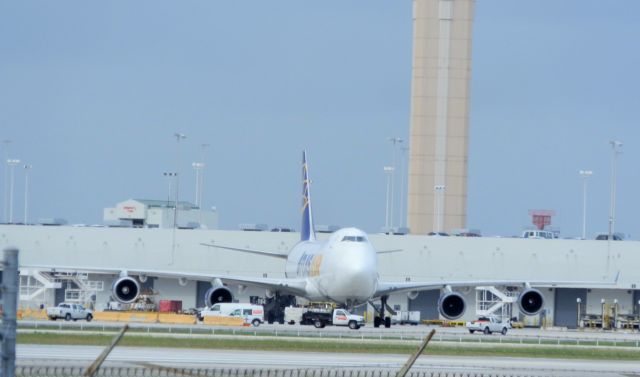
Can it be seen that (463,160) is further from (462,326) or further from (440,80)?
(462,326)

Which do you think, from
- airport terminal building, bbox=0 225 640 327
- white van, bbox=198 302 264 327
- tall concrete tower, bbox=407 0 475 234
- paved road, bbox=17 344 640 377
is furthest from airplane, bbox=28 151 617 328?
tall concrete tower, bbox=407 0 475 234

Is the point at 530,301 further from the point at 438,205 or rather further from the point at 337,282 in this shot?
the point at 438,205

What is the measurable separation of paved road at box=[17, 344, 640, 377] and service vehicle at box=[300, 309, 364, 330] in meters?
28.2

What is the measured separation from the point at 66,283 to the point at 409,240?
27179mm

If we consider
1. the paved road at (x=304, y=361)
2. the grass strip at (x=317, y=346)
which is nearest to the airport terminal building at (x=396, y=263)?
the grass strip at (x=317, y=346)

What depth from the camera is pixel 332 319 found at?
78.5 meters

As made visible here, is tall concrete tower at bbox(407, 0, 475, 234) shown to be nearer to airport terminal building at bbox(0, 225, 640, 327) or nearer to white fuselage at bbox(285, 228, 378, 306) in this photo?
airport terminal building at bbox(0, 225, 640, 327)

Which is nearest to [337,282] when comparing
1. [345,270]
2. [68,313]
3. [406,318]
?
[345,270]

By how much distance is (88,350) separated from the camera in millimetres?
44719

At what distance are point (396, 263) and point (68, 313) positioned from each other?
40.7 metres

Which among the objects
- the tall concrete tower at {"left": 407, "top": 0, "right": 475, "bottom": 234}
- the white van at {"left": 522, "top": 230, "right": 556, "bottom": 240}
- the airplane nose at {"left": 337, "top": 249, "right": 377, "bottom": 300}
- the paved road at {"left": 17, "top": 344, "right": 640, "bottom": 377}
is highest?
the tall concrete tower at {"left": 407, "top": 0, "right": 475, "bottom": 234}

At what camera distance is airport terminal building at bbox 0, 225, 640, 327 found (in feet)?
367

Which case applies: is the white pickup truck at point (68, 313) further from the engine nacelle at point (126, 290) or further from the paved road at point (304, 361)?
the paved road at point (304, 361)

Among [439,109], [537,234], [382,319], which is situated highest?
[439,109]
